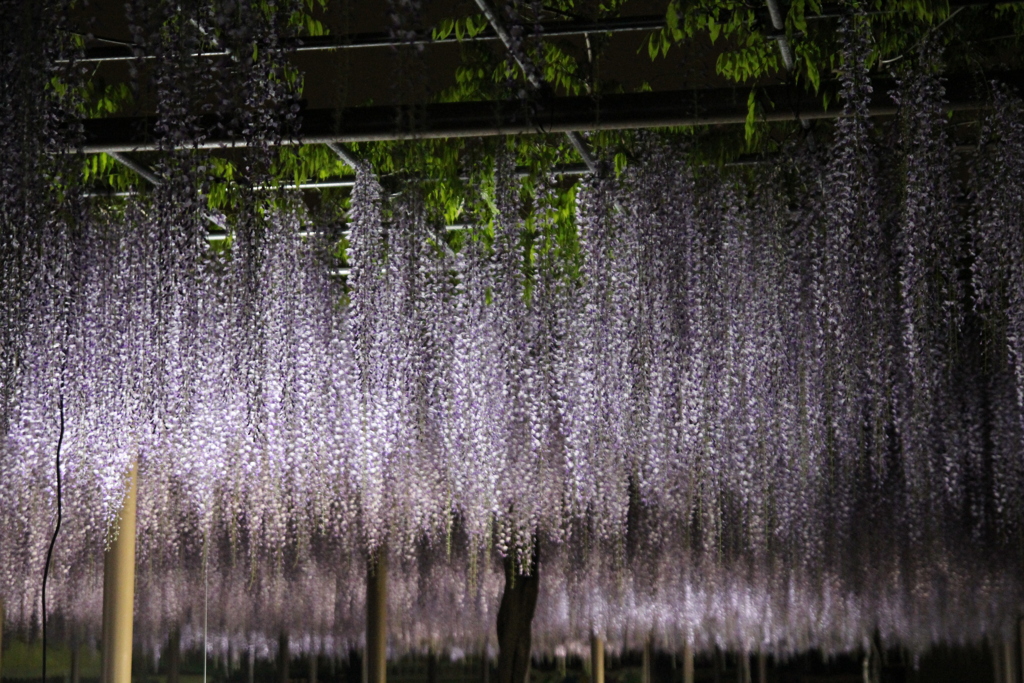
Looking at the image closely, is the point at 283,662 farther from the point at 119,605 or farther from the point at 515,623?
the point at 119,605

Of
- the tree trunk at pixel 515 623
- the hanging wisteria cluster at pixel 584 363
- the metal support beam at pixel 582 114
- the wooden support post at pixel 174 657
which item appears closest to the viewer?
the metal support beam at pixel 582 114

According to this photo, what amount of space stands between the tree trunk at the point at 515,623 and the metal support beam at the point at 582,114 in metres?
4.39

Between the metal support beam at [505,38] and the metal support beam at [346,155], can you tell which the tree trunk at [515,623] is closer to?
the metal support beam at [346,155]

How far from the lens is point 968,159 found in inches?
208

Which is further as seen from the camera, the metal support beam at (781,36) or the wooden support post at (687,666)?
the wooden support post at (687,666)

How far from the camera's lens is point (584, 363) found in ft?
20.0

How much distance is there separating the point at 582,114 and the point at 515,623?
496 cm

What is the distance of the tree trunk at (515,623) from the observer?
7.95 m

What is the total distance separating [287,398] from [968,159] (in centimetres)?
378

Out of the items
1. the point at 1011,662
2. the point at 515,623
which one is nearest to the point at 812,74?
the point at 515,623

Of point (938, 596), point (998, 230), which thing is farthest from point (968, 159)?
point (938, 596)

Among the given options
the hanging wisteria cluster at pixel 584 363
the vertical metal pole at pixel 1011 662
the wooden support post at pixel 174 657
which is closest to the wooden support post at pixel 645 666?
the vertical metal pole at pixel 1011 662

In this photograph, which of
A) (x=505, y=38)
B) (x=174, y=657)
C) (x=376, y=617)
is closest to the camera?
(x=505, y=38)

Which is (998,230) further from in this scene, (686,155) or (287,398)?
(287,398)
